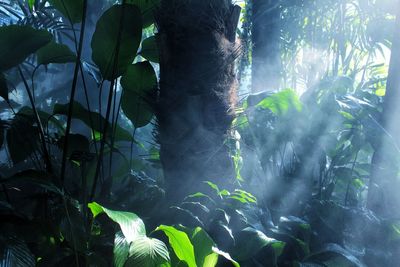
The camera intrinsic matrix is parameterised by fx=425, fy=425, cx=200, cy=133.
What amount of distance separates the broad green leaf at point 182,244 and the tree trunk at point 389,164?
5.18 feet

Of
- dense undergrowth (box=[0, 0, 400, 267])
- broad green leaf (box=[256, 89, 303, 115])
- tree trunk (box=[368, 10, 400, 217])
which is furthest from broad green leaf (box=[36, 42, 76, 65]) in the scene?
tree trunk (box=[368, 10, 400, 217])

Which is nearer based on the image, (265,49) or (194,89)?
(194,89)

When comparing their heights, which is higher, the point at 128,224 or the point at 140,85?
the point at 140,85

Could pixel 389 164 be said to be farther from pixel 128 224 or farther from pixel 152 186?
pixel 128 224

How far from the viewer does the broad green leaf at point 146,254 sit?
3.48 feet

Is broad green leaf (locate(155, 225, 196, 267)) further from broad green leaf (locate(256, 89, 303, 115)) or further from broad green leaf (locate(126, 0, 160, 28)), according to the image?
broad green leaf (locate(126, 0, 160, 28))

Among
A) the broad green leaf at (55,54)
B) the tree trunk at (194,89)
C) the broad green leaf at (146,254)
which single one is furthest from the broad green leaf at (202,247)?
the broad green leaf at (55,54)

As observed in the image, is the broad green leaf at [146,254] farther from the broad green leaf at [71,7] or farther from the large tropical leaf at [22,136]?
the broad green leaf at [71,7]

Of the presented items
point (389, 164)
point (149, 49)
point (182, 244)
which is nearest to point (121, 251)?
point (182, 244)

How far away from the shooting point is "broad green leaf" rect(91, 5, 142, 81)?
1688 mm

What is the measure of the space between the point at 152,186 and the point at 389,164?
1.40 metres

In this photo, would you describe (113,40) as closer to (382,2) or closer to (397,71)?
(397,71)

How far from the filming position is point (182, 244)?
3.93 feet

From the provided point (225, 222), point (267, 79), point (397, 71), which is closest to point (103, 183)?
point (225, 222)
